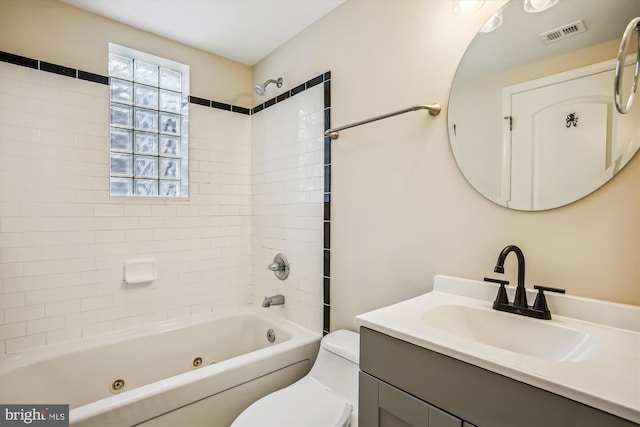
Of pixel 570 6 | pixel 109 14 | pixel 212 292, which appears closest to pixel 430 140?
pixel 570 6

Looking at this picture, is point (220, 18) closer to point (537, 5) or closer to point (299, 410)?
point (537, 5)

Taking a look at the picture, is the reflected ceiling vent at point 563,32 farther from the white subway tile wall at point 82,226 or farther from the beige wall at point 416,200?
the white subway tile wall at point 82,226

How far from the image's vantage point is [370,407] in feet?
3.39

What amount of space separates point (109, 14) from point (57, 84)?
542 millimetres

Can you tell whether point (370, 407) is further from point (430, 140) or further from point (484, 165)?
point (430, 140)

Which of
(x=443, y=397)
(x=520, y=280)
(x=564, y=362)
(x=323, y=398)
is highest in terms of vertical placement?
(x=520, y=280)

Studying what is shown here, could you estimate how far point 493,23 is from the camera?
4.18ft

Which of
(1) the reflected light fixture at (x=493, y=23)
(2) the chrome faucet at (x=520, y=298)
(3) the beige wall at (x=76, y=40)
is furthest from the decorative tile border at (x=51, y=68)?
(2) the chrome faucet at (x=520, y=298)

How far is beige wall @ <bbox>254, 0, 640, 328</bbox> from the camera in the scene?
3.46ft

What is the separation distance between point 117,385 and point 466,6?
2.67 metres

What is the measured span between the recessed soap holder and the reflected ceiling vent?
7.91 feet

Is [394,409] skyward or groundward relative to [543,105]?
groundward

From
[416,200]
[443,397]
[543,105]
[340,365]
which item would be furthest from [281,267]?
[543,105]

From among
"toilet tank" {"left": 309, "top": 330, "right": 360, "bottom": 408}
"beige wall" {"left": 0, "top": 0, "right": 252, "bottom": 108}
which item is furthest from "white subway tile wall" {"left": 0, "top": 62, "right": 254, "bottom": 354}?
"toilet tank" {"left": 309, "top": 330, "right": 360, "bottom": 408}
